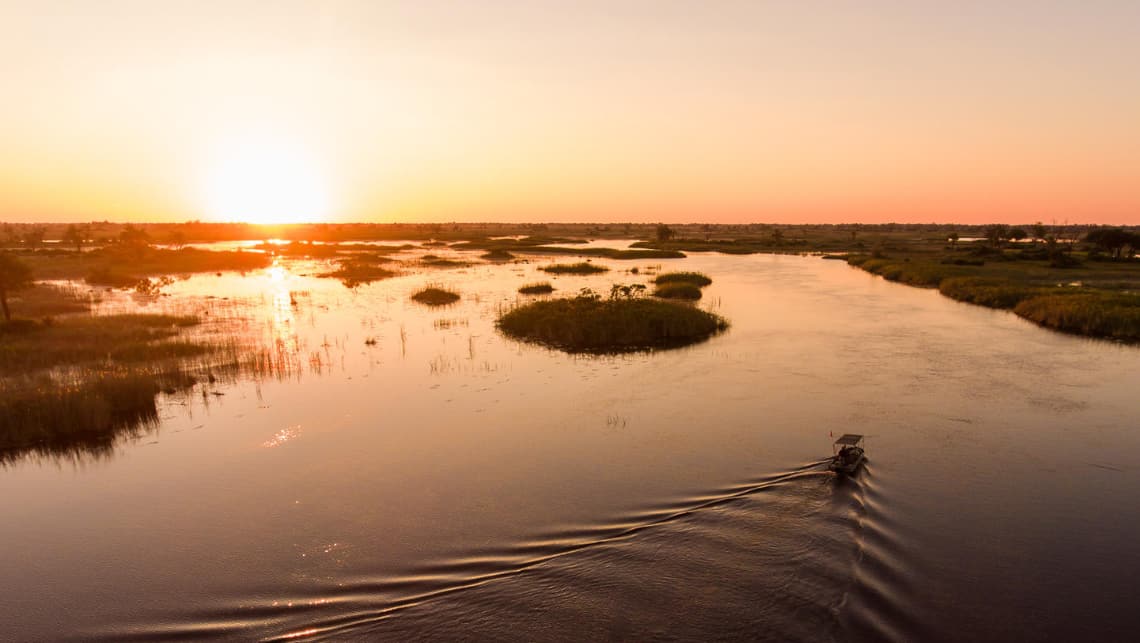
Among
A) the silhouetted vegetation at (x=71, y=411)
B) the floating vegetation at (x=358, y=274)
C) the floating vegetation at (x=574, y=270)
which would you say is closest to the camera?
the silhouetted vegetation at (x=71, y=411)

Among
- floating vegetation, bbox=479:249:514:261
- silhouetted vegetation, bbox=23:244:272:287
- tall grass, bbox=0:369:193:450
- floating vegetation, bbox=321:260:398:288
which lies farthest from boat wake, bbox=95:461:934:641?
floating vegetation, bbox=479:249:514:261

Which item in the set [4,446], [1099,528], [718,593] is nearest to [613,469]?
[718,593]

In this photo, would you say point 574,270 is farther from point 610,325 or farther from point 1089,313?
point 1089,313

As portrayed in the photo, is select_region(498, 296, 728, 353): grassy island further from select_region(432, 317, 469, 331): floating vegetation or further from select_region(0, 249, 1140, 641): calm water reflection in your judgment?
select_region(0, 249, 1140, 641): calm water reflection

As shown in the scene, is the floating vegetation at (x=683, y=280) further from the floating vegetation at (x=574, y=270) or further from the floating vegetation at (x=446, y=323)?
the floating vegetation at (x=446, y=323)

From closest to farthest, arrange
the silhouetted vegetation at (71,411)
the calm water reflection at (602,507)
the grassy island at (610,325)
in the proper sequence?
1. the calm water reflection at (602,507)
2. the silhouetted vegetation at (71,411)
3. the grassy island at (610,325)

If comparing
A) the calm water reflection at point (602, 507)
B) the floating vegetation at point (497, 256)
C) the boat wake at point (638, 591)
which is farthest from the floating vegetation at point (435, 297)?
the floating vegetation at point (497, 256)

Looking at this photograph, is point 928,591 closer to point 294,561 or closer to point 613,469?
point 613,469
